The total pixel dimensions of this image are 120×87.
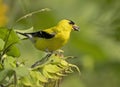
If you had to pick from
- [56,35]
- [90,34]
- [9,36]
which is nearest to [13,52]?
[9,36]

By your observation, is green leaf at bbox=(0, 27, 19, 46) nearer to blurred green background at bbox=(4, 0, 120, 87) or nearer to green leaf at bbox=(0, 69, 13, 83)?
green leaf at bbox=(0, 69, 13, 83)

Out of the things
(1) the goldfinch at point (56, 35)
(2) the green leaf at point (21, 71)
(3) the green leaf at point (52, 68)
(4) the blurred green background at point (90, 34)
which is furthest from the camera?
(4) the blurred green background at point (90, 34)

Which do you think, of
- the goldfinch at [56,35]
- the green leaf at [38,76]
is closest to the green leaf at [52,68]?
the green leaf at [38,76]

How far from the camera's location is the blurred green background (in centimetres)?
349

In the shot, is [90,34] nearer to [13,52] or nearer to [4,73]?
[13,52]

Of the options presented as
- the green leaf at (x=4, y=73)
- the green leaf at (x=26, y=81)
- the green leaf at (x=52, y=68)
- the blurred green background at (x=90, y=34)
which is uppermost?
the blurred green background at (x=90, y=34)

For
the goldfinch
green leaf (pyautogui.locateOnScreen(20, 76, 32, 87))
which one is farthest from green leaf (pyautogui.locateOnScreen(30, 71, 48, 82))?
the goldfinch

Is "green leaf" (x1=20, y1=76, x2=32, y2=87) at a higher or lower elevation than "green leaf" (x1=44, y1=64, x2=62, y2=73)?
lower

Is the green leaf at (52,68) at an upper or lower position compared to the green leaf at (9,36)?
lower

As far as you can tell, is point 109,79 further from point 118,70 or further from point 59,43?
point 59,43

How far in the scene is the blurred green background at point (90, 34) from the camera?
3.49 m

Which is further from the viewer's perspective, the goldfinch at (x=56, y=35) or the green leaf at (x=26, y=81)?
the goldfinch at (x=56, y=35)

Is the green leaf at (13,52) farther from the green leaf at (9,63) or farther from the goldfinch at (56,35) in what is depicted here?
the goldfinch at (56,35)

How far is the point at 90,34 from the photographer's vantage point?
143 inches
